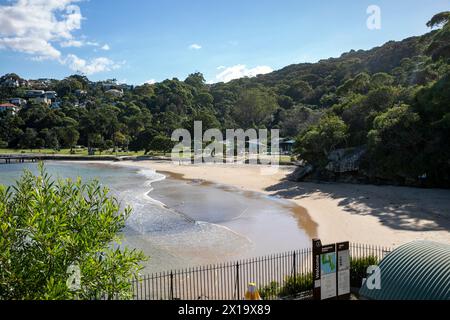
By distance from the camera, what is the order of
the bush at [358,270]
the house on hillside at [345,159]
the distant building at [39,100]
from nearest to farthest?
the bush at [358,270] < the house on hillside at [345,159] < the distant building at [39,100]

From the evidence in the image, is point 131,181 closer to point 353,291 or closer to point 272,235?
point 272,235

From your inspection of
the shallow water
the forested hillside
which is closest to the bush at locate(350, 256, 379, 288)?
the shallow water

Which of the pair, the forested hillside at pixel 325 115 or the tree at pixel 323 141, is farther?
the tree at pixel 323 141

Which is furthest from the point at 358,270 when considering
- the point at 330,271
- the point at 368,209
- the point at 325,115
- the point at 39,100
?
the point at 39,100

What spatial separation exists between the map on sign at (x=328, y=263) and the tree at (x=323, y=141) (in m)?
33.1

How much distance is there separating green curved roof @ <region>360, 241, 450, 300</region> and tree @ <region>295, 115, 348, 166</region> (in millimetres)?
33093

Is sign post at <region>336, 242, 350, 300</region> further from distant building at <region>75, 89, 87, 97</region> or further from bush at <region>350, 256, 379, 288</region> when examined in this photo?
distant building at <region>75, 89, 87, 97</region>

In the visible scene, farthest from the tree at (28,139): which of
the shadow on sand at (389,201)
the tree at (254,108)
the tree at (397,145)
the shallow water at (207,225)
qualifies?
the tree at (397,145)

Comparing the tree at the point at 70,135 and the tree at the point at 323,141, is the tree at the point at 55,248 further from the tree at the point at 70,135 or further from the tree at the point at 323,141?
the tree at the point at 70,135

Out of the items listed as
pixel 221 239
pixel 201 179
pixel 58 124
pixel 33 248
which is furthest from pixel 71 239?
pixel 58 124

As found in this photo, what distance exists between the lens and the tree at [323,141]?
43.2m

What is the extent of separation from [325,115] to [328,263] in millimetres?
46983

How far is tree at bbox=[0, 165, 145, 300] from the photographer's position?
5.62 meters

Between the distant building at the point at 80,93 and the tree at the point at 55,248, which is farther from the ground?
the distant building at the point at 80,93
